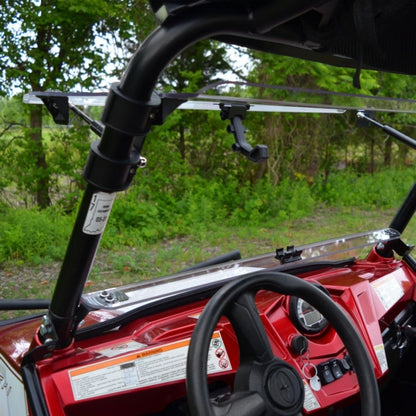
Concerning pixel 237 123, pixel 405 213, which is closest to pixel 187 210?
pixel 405 213

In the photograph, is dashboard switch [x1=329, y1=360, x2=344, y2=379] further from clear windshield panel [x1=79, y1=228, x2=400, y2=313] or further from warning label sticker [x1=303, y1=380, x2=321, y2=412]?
clear windshield panel [x1=79, y1=228, x2=400, y2=313]

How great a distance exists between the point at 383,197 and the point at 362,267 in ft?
24.8

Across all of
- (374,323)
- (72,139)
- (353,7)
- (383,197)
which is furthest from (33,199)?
A: (353,7)

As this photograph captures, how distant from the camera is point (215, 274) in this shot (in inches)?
102

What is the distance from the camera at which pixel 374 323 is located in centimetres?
238

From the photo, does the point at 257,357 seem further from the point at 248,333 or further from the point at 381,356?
the point at 381,356

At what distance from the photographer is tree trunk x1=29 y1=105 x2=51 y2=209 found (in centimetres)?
791

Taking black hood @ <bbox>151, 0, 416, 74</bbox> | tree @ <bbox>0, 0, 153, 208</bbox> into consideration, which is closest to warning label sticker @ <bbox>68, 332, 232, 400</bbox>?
black hood @ <bbox>151, 0, 416, 74</bbox>

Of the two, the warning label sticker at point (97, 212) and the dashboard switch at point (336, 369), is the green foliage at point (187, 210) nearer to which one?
the dashboard switch at point (336, 369)

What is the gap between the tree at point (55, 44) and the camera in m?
7.52

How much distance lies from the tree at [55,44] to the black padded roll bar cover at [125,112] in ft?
21.7

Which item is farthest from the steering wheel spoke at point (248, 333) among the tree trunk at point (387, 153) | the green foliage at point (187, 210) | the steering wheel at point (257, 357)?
the tree trunk at point (387, 153)

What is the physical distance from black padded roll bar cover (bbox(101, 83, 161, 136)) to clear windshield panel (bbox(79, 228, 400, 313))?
78 centimetres

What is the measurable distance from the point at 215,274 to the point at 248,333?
918 mm
